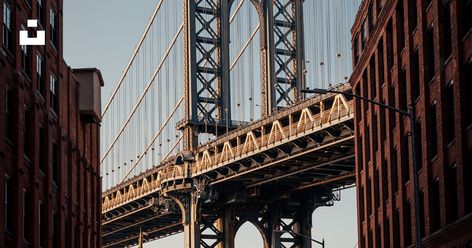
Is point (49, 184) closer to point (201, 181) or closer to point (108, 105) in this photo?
point (201, 181)

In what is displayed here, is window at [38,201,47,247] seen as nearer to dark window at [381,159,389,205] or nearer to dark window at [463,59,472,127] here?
dark window at [463,59,472,127]

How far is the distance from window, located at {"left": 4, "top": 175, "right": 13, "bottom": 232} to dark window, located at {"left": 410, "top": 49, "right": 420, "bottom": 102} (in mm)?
19132

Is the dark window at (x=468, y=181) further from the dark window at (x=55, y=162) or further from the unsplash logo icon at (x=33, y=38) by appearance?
the dark window at (x=55, y=162)

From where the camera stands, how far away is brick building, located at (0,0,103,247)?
145 feet

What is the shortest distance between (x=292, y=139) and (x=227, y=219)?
32.3 meters

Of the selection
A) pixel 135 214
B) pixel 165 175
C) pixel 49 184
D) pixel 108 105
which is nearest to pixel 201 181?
pixel 165 175

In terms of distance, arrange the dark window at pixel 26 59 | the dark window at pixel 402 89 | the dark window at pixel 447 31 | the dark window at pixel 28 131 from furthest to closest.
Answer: the dark window at pixel 402 89, the dark window at pixel 447 31, the dark window at pixel 28 131, the dark window at pixel 26 59

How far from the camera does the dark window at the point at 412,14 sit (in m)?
57.4

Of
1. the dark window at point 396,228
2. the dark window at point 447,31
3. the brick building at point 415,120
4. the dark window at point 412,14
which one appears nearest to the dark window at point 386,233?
the brick building at point 415,120

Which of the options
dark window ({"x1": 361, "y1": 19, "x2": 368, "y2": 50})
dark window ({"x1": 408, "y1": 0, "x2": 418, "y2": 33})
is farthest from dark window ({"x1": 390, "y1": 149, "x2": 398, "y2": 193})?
dark window ({"x1": 361, "y1": 19, "x2": 368, "y2": 50})

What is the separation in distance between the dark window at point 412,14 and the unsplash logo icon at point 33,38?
1525 centimetres

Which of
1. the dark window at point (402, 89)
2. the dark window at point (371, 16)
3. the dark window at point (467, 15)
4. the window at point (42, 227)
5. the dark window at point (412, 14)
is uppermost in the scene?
the dark window at point (371, 16)

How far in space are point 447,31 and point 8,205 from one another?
1669cm

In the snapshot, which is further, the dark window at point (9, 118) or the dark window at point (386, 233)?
the dark window at point (386, 233)
